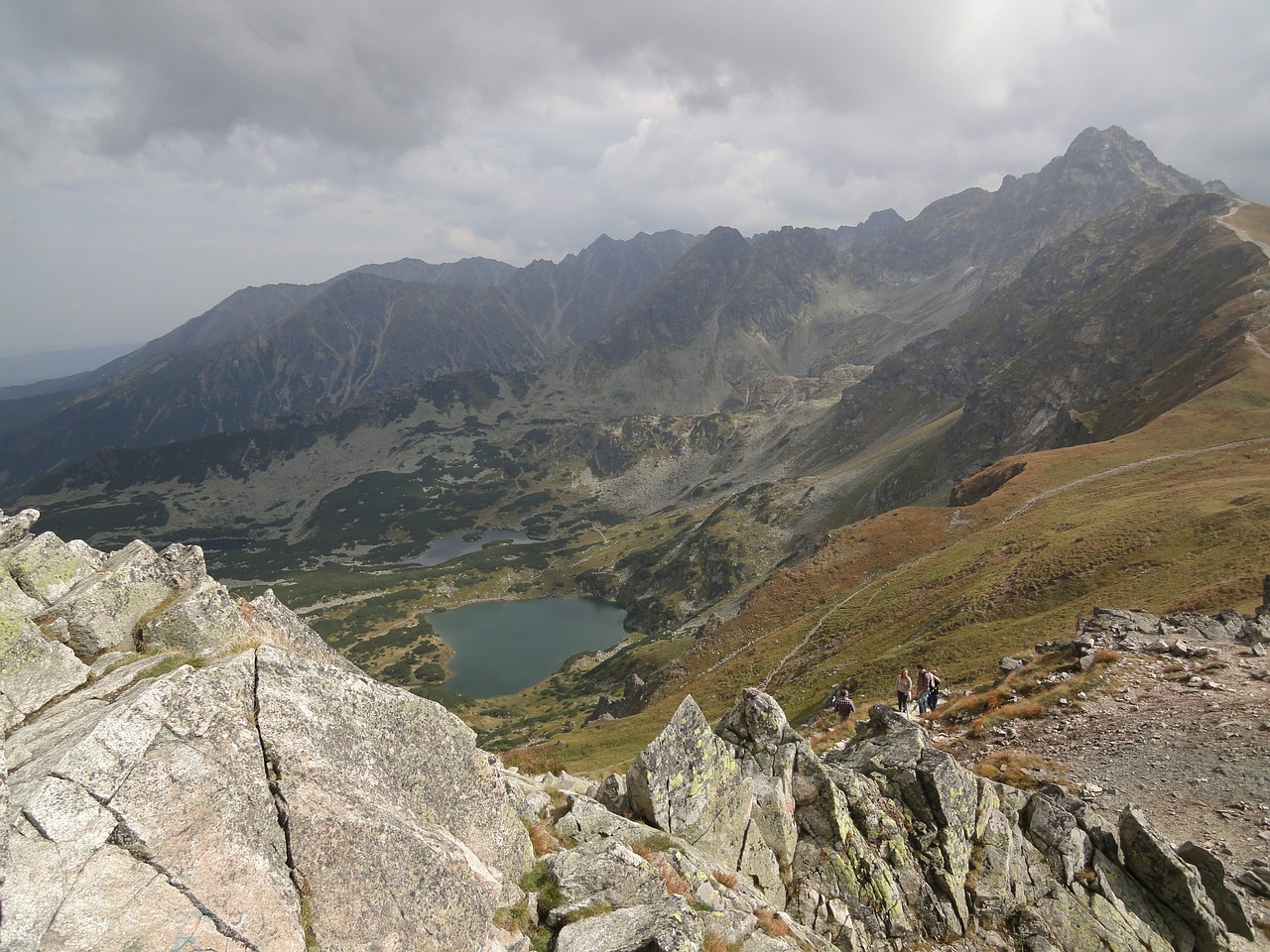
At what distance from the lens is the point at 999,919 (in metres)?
17.8

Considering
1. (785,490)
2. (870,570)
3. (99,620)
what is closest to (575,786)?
(99,620)

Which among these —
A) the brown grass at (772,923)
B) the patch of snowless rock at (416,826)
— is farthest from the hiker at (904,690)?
the brown grass at (772,923)

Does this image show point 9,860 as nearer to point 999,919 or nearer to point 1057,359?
point 999,919

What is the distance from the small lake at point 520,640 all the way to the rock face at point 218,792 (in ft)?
438

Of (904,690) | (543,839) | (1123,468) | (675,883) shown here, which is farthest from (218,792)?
(1123,468)

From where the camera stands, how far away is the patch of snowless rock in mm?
9125

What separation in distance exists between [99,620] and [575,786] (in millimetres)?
16615

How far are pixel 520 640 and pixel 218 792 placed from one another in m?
172

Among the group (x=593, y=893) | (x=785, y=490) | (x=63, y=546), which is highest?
(x=63, y=546)

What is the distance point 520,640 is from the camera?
17400cm

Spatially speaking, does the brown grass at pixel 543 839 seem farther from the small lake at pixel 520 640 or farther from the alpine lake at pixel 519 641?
the small lake at pixel 520 640

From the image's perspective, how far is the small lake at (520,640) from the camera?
146375mm

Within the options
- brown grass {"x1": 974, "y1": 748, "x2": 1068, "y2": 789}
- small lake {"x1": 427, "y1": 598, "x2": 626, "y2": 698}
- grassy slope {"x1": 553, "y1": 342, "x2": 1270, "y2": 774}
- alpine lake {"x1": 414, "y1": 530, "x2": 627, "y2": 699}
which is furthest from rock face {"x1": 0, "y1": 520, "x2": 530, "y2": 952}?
small lake {"x1": 427, "y1": 598, "x2": 626, "y2": 698}

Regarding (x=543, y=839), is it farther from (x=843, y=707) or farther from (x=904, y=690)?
(x=904, y=690)
